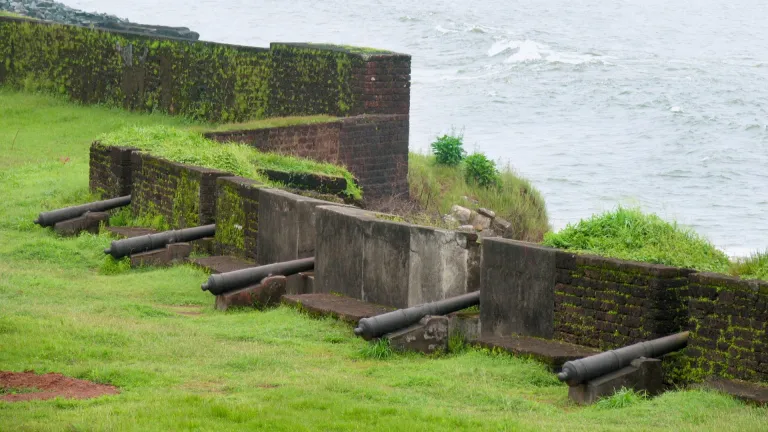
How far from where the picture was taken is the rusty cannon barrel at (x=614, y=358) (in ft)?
25.3

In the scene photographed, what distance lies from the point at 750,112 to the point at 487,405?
35596mm

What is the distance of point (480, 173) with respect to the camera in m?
23.3

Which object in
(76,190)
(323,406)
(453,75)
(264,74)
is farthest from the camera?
(453,75)

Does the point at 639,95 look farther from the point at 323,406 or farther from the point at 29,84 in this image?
the point at 323,406

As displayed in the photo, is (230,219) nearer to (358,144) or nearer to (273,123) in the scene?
(273,123)

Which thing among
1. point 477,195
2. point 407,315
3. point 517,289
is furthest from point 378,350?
point 477,195

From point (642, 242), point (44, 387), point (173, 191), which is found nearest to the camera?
point (44, 387)

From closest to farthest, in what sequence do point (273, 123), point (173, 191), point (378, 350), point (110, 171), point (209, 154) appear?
point (378, 350) < point (173, 191) < point (209, 154) < point (110, 171) < point (273, 123)

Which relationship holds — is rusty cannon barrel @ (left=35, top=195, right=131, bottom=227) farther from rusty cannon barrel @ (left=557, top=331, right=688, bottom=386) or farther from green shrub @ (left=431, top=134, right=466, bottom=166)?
green shrub @ (left=431, top=134, right=466, bottom=166)

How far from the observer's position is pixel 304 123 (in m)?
19.8

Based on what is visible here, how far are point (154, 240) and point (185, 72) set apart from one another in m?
10.8

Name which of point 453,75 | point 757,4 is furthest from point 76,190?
point 757,4

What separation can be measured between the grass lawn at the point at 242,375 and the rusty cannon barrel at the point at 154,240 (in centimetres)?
28

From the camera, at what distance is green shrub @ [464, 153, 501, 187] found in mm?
23219
